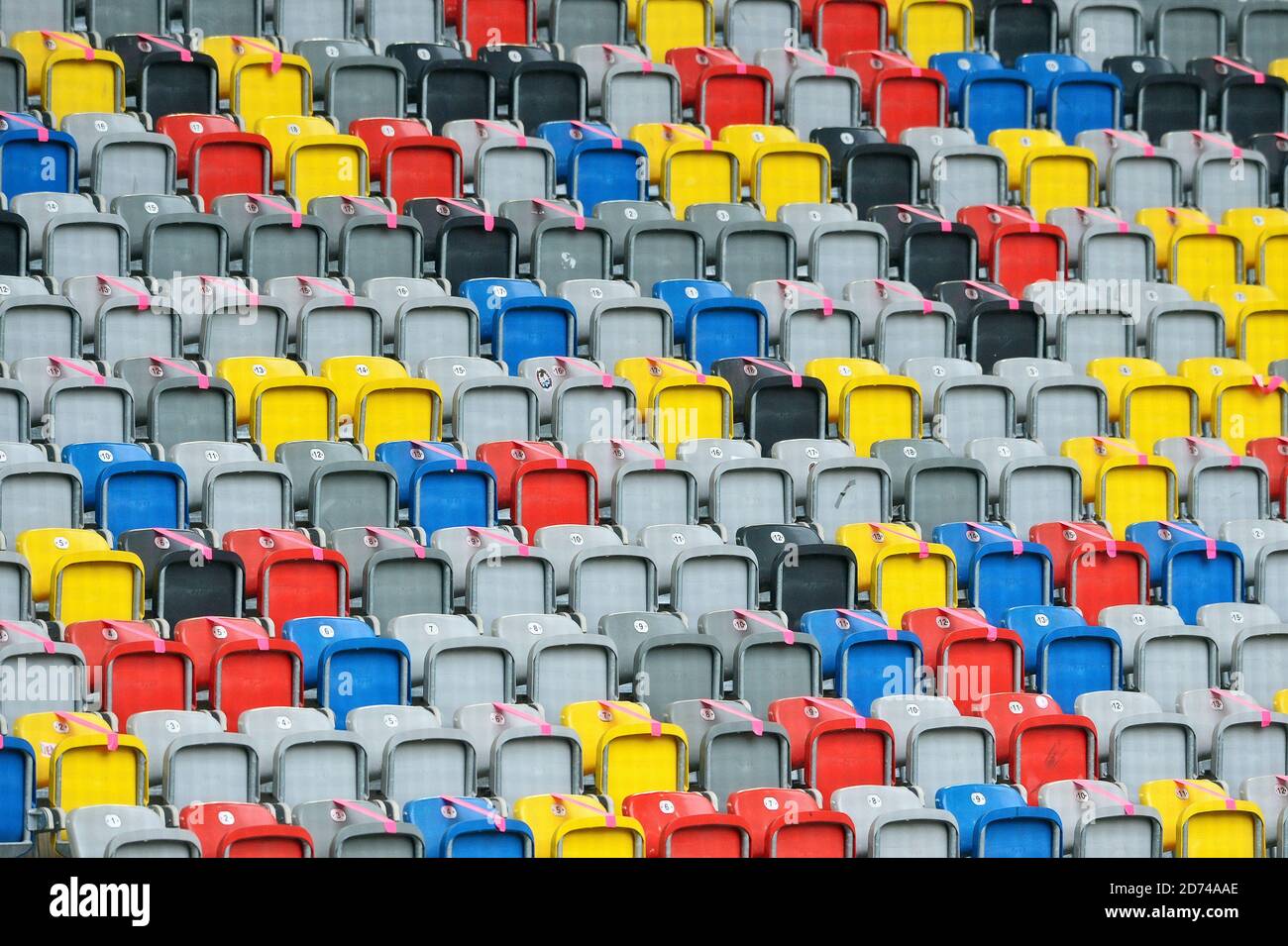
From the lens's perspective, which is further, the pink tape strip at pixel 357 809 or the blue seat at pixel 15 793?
the pink tape strip at pixel 357 809

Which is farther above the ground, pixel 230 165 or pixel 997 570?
pixel 230 165

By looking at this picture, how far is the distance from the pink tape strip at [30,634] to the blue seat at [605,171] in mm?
3767

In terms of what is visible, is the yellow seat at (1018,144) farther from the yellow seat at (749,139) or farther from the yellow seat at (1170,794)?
the yellow seat at (1170,794)

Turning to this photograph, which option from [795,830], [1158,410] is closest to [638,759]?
[795,830]

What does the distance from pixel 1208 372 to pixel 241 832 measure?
17.2 feet

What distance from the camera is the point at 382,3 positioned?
11703 mm

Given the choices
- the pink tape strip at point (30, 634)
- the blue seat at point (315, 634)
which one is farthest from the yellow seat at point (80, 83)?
the pink tape strip at point (30, 634)

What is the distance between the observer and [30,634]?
8172 millimetres

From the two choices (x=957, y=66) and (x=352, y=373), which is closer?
(x=352, y=373)

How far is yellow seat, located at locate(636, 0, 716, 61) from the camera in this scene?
12.0 metres

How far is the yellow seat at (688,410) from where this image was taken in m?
9.95

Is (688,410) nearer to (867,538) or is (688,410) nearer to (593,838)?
(867,538)
